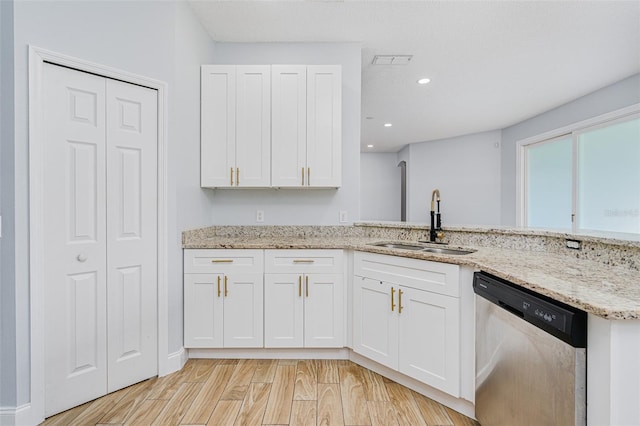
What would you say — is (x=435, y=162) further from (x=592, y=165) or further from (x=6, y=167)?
(x=6, y=167)

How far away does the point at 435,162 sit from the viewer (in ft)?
22.9

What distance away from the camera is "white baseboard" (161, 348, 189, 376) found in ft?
7.28

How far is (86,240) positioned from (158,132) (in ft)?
2.72

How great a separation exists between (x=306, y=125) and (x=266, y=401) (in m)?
2.03

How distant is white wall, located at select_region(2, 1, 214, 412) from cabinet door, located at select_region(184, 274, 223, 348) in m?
0.07

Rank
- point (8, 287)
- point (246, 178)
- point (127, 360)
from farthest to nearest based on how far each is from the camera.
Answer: point (246, 178)
point (127, 360)
point (8, 287)

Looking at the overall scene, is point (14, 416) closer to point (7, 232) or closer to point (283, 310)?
point (7, 232)

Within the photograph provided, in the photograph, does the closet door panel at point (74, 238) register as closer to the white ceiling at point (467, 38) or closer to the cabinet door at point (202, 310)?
the cabinet door at point (202, 310)

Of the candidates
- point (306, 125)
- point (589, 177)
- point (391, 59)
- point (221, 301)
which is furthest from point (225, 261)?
point (589, 177)

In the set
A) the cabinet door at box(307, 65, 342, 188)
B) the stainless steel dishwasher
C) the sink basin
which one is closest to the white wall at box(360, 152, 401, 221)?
the cabinet door at box(307, 65, 342, 188)

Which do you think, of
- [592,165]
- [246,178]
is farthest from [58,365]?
[592,165]

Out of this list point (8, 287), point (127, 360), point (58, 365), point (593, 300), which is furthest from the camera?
point (127, 360)

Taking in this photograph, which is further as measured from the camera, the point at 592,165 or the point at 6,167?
the point at 592,165

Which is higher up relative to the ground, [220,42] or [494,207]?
[220,42]
